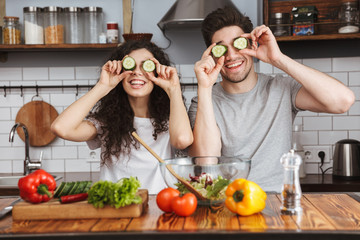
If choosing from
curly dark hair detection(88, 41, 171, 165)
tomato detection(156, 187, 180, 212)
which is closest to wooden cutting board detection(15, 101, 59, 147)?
curly dark hair detection(88, 41, 171, 165)

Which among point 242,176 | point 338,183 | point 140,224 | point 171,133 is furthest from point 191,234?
point 338,183

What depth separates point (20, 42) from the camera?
3672 mm

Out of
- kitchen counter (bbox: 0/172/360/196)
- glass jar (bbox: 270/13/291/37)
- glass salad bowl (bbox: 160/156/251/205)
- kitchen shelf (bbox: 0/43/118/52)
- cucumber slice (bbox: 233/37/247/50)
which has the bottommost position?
kitchen counter (bbox: 0/172/360/196)

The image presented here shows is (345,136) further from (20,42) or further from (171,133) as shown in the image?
(20,42)

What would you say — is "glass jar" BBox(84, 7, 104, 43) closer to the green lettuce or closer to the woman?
the woman

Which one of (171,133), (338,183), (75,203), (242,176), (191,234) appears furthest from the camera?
(338,183)

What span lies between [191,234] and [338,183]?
2099 millimetres

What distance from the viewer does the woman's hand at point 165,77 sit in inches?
91.8

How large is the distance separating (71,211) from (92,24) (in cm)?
238

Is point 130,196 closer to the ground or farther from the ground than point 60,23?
closer to the ground

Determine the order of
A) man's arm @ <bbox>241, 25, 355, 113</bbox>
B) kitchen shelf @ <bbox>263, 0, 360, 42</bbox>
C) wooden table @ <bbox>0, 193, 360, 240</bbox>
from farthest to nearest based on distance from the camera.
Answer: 1. kitchen shelf @ <bbox>263, 0, 360, 42</bbox>
2. man's arm @ <bbox>241, 25, 355, 113</bbox>
3. wooden table @ <bbox>0, 193, 360, 240</bbox>

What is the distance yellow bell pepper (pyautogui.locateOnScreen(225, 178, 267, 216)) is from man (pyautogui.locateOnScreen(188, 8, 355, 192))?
2.44 feet

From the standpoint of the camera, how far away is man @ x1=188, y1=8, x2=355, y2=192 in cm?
224

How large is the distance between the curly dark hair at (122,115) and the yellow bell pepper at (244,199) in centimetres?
96
